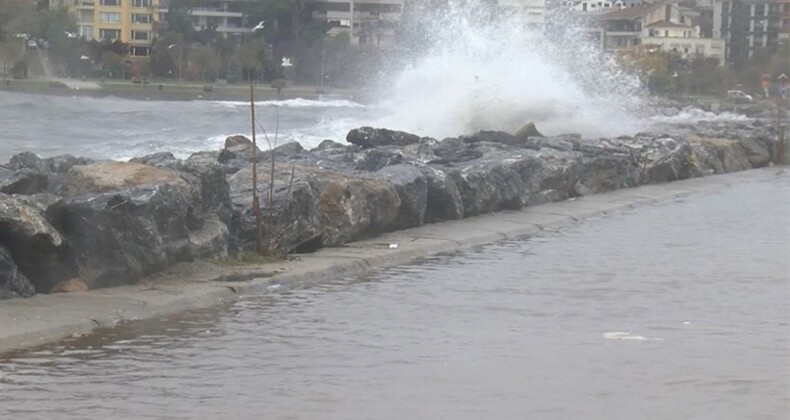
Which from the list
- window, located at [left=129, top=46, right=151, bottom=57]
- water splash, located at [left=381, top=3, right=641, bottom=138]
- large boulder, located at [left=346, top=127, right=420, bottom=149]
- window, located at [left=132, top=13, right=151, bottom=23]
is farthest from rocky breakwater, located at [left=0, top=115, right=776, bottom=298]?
window, located at [left=129, top=46, right=151, bottom=57]

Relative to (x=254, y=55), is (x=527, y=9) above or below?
above

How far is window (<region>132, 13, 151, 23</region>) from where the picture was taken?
83250 mm

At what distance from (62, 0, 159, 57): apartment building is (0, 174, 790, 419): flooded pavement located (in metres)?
66.2

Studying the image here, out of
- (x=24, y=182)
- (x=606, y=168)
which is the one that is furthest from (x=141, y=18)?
(x=24, y=182)

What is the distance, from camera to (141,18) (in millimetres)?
84125

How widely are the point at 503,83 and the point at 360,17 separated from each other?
4010 cm

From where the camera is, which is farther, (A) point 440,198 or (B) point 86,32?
(B) point 86,32

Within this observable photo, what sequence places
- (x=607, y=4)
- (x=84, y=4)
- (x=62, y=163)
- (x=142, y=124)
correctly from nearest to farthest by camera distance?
(x=62, y=163)
(x=142, y=124)
(x=84, y=4)
(x=607, y=4)

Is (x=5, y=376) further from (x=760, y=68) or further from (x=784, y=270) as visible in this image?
(x=760, y=68)

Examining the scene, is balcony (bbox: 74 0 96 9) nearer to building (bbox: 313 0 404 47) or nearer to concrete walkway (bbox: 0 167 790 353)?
building (bbox: 313 0 404 47)

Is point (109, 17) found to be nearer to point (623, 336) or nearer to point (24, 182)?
point (24, 182)

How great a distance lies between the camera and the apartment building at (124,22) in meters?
78.2

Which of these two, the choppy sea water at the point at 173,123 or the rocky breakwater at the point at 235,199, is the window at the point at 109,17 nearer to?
the choppy sea water at the point at 173,123

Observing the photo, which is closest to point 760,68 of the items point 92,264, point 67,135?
point 67,135
